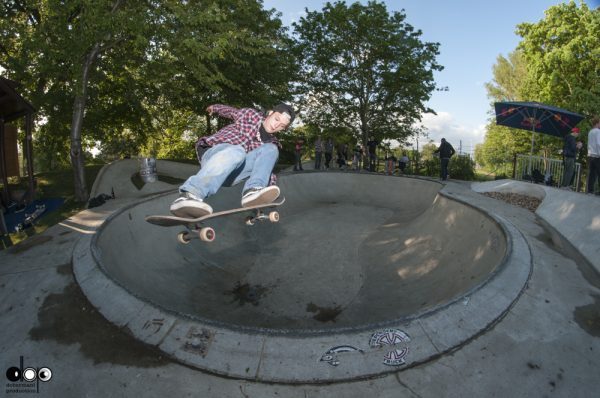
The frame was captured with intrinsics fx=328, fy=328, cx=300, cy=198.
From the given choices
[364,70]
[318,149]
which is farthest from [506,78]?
[318,149]

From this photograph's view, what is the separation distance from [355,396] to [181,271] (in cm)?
491

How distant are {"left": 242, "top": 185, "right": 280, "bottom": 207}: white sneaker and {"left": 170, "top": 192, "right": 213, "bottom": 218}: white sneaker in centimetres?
60

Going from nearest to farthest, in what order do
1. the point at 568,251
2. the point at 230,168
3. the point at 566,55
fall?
the point at 230,168, the point at 568,251, the point at 566,55

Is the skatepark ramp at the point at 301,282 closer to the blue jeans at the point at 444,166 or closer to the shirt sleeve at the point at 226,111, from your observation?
the shirt sleeve at the point at 226,111

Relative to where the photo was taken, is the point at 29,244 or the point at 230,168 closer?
the point at 230,168

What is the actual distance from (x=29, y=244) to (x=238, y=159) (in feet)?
15.3

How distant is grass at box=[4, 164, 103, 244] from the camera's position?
9.86m

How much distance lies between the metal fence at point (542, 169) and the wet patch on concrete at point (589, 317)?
10145 mm

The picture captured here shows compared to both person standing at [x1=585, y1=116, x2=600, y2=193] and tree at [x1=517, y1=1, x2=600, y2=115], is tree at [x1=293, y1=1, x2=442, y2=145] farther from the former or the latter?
person standing at [x1=585, y1=116, x2=600, y2=193]

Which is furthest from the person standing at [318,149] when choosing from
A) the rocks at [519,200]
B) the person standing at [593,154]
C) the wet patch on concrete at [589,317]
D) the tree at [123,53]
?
the wet patch on concrete at [589,317]

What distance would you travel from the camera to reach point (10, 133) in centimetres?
1066

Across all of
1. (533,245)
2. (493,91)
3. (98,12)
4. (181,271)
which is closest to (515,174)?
(533,245)

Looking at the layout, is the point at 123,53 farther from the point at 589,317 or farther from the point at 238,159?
the point at 589,317

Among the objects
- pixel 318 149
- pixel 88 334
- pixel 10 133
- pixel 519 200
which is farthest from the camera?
pixel 318 149
